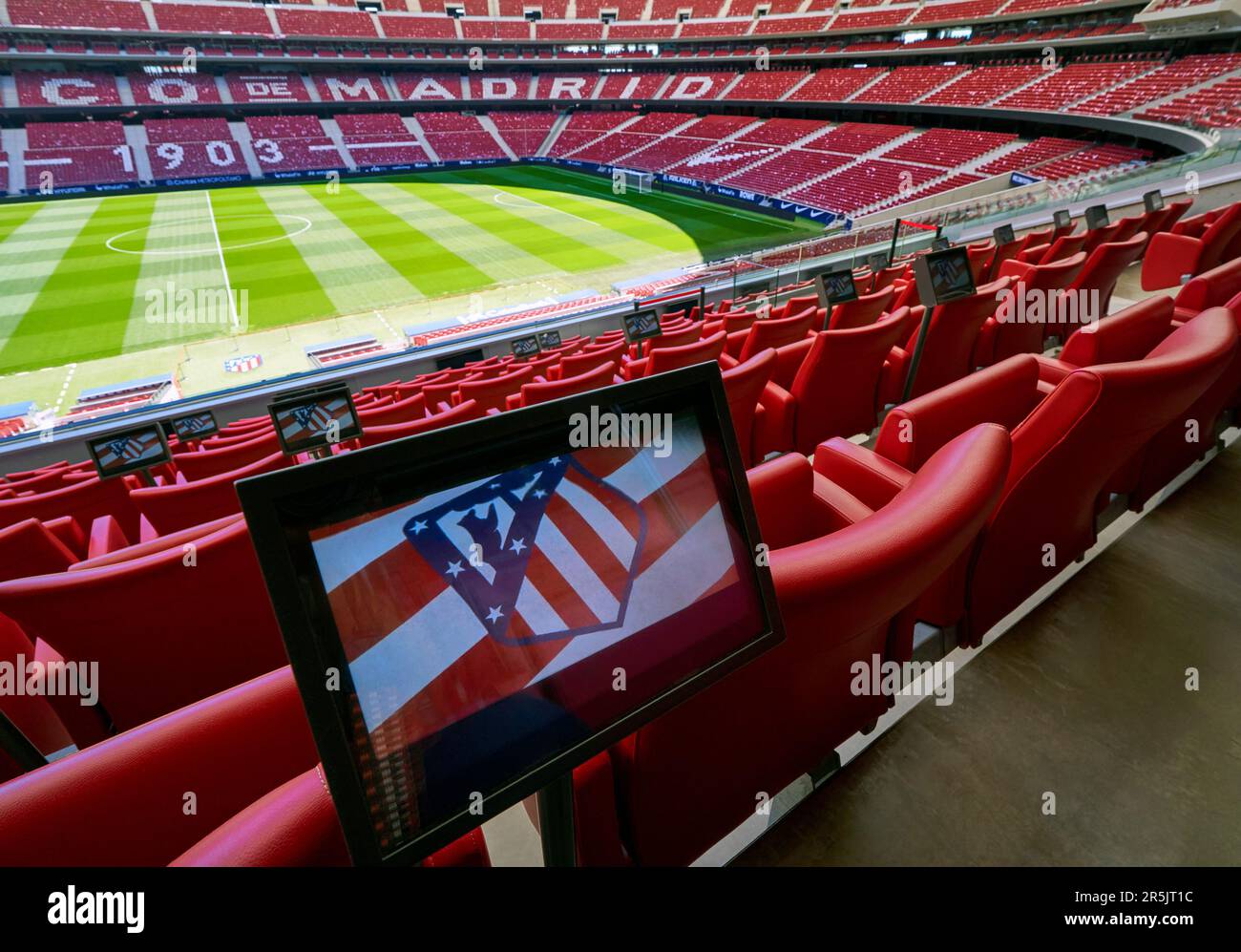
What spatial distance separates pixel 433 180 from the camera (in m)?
32.2

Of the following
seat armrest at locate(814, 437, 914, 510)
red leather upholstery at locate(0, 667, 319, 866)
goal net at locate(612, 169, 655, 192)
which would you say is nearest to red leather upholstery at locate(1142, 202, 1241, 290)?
seat armrest at locate(814, 437, 914, 510)

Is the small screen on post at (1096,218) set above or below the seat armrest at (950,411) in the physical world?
above

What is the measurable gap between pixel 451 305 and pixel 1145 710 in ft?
50.9

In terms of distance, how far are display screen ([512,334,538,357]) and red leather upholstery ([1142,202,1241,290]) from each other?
722 cm

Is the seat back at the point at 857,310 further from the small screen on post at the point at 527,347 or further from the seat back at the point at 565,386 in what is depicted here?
the small screen on post at the point at 527,347

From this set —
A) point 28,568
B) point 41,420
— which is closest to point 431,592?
point 28,568

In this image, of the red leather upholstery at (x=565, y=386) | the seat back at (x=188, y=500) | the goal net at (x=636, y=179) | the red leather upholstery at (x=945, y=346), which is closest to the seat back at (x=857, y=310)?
the red leather upholstery at (x=945, y=346)

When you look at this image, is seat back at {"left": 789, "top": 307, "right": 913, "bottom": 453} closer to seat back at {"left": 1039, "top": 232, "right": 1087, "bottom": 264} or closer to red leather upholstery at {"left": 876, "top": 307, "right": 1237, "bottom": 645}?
red leather upholstery at {"left": 876, "top": 307, "right": 1237, "bottom": 645}

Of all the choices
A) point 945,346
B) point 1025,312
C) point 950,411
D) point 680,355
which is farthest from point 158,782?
point 1025,312

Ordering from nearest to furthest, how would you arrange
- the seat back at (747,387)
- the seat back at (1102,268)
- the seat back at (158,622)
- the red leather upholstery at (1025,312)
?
the seat back at (158,622), the seat back at (747,387), the red leather upholstery at (1025,312), the seat back at (1102,268)

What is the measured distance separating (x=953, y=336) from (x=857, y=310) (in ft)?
4.19

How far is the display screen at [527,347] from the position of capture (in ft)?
28.6

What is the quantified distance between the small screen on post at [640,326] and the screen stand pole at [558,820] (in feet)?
15.2

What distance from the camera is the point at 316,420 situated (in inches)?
122
